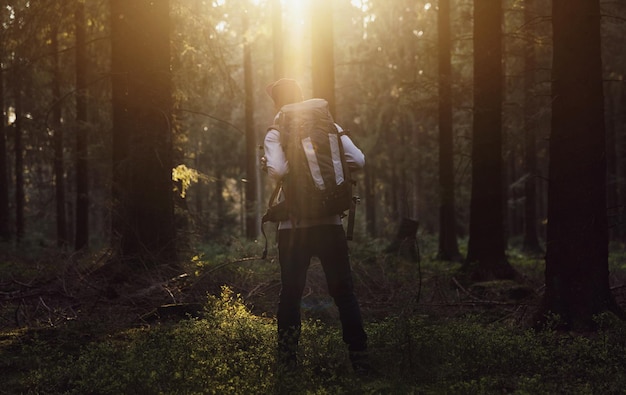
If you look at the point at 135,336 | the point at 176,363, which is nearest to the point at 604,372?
the point at 176,363

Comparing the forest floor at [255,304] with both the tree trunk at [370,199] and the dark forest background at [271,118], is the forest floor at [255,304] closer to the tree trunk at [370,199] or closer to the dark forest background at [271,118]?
the dark forest background at [271,118]

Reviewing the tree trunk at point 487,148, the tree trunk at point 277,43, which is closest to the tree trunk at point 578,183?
the tree trunk at point 487,148

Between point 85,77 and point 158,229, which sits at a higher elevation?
point 85,77

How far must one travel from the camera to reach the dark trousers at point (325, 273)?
4863 millimetres

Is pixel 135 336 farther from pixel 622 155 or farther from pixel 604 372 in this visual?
pixel 622 155

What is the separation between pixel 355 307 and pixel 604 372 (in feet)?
6.13

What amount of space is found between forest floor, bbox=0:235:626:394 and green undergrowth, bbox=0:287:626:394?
23 mm

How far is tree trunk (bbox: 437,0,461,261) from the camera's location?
1587 cm

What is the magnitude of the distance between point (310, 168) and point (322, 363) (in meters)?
1.54

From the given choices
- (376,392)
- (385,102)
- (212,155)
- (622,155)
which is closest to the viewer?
(376,392)

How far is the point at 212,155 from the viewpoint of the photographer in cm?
3503

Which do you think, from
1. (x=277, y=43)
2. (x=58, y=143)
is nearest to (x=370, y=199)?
(x=277, y=43)

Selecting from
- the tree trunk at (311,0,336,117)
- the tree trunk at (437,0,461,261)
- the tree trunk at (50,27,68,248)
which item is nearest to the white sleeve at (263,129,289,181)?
the tree trunk at (311,0,336,117)

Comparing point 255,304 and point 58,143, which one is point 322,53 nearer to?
point 255,304
